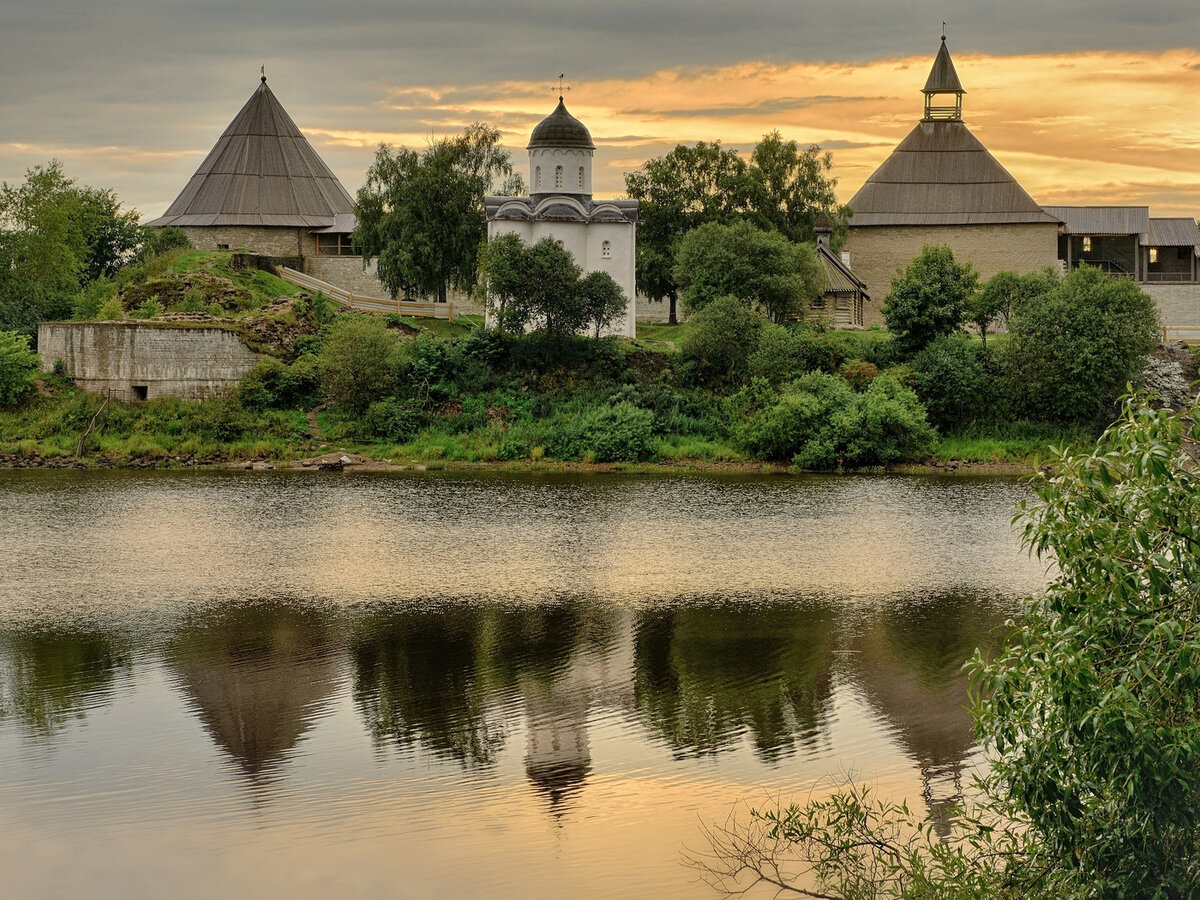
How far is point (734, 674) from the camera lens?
1636 cm

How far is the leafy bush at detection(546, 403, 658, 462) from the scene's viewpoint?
133 ft

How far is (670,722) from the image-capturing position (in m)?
14.4

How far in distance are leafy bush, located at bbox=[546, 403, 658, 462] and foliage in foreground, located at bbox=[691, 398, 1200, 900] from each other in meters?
31.9

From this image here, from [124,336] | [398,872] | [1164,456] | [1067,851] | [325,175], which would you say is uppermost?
[325,175]

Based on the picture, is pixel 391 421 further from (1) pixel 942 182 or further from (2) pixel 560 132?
(1) pixel 942 182

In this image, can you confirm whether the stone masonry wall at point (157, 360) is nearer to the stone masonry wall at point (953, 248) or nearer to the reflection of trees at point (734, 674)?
the reflection of trees at point (734, 674)

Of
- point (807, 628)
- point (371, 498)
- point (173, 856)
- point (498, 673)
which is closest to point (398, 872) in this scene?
point (173, 856)

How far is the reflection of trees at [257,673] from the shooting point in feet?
45.1

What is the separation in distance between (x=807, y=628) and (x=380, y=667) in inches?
235

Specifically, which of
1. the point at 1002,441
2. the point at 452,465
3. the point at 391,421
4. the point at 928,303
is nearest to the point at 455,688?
the point at 452,465

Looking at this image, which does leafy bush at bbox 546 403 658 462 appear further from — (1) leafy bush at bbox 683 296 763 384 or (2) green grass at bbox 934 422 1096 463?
(2) green grass at bbox 934 422 1096 463

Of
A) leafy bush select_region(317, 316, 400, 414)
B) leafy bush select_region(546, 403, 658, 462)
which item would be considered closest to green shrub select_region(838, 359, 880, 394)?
leafy bush select_region(546, 403, 658, 462)

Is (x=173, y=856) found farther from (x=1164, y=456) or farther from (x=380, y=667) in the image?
(x=1164, y=456)

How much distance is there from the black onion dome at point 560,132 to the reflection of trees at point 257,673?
1191 inches
